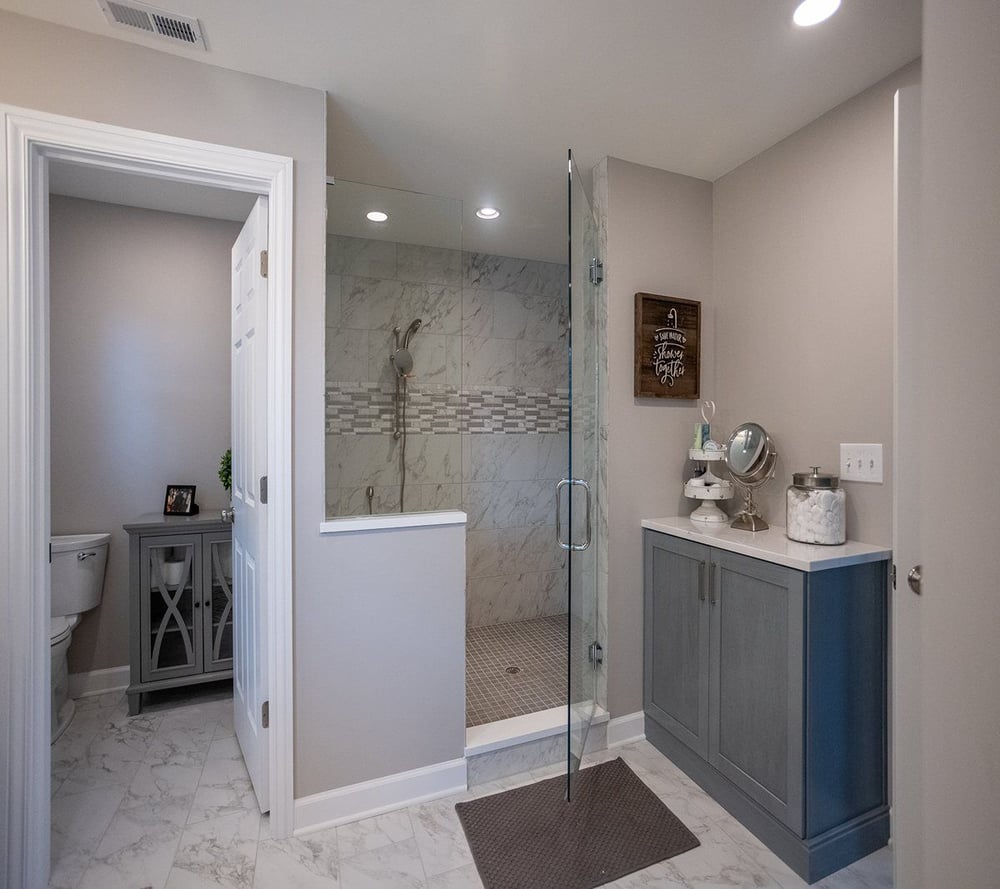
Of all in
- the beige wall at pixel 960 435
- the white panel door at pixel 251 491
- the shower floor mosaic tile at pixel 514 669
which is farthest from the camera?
the shower floor mosaic tile at pixel 514 669

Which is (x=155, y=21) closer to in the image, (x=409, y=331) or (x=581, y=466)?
(x=409, y=331)

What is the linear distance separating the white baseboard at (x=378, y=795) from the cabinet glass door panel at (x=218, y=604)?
3.64 ft

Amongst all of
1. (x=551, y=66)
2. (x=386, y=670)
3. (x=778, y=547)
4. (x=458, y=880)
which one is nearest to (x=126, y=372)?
(x=386, y=670)

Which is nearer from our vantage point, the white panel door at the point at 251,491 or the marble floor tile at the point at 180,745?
the white panel door at the point at 251,491

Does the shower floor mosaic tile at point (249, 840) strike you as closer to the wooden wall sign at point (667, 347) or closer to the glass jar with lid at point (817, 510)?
the glass jar with lid at point (817, 510)

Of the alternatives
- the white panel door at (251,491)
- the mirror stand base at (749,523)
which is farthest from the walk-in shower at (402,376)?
the mirror stand base at (749,523)

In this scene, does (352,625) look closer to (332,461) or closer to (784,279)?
(332,461)

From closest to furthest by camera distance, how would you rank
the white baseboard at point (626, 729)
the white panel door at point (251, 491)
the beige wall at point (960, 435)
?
1. the beige wall at point (960, 435)
2. the white panel door at point (251, 491)
3. the white baseboard at point (626, 729)

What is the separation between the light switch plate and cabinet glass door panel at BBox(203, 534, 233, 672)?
→ 2712 mm

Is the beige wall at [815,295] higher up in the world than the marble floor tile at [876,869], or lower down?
higher up

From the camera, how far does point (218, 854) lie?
160 centimetres

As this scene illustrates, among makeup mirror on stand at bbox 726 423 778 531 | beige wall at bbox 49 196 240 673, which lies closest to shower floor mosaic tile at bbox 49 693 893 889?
beige wall at bbox 49 196 240 673

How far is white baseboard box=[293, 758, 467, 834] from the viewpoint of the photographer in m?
1.72

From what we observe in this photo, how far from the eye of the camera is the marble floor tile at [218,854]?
1.50 m
